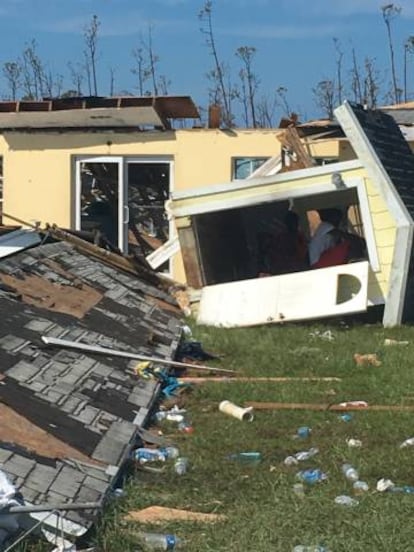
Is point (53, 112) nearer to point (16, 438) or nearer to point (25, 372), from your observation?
point (25, 372)

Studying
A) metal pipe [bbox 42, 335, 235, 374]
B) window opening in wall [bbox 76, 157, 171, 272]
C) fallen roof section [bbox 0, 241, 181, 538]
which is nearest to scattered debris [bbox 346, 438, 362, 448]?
fallen roof section [bbox 0, 241, 181, 538]

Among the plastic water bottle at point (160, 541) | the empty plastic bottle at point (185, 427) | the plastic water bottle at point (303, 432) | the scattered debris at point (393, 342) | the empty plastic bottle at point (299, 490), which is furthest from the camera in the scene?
Answer: the scattered debris at point (393, 342)

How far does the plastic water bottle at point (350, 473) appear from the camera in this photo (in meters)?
6.04

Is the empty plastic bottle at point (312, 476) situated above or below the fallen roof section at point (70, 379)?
below

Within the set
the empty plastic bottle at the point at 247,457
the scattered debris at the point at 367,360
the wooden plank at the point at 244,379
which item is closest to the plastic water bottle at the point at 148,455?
the empty plastic bottle at the point at 247,457

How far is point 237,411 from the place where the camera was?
309 inches

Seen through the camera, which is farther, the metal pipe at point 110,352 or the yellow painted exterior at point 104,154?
the yellow painted exterior at point 104,154

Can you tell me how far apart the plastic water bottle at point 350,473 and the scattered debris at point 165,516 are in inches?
42.7

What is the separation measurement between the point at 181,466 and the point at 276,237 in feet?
29.8

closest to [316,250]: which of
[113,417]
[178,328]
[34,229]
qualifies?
[178,328]

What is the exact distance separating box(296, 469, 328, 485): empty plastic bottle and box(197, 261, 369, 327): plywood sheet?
20.3ft

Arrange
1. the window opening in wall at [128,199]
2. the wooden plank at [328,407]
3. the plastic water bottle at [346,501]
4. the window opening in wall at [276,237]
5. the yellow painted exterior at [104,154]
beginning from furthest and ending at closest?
the window opening in wall at [128,199] < the yellow painted exterior at [104,154] < the window opening in wall at [276,237] < the wooden plank at [328,407] < the plastic water bottle at [346,501]

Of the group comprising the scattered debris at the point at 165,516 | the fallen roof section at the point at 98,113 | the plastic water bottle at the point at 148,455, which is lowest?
the plastic water bottle at the point at 148,455

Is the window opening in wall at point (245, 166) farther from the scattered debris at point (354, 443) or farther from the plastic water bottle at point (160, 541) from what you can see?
the plastic water bottle at point (160, 541)
